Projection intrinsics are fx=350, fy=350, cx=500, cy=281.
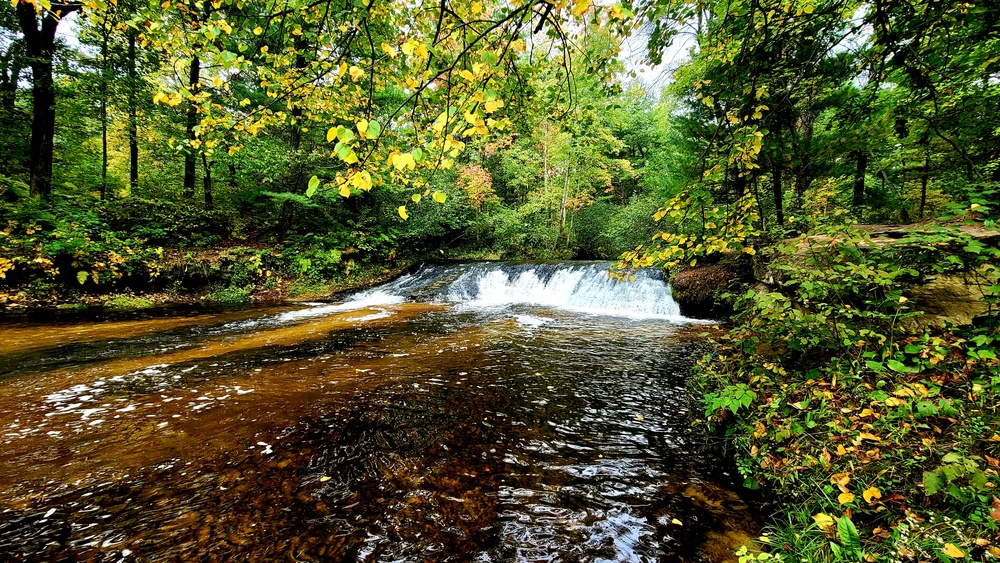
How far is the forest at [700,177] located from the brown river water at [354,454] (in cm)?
68

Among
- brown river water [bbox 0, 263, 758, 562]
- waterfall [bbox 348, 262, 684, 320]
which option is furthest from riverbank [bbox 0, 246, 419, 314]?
brown river water [bbox 0, 263, 758, 562]

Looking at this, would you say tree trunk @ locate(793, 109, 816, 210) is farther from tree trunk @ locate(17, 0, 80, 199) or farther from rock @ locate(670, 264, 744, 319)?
tree trunk @ locate(17, 0, 80, 199)

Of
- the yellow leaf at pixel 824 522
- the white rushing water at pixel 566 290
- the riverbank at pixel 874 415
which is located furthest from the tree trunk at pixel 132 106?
the yellow leaf at pixel 824 522

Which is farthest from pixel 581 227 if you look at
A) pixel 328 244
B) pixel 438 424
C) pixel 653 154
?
pixel 438 424

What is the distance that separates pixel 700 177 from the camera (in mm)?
2596

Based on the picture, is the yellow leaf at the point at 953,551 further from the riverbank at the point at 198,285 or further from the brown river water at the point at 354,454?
the riverbank at the point at 198,285

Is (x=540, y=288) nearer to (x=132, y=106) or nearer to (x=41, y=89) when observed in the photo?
(x=132, y=106)

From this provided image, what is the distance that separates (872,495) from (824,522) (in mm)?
361

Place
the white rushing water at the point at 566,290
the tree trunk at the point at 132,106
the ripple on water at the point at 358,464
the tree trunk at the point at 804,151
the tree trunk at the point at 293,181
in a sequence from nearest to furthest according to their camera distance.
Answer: the ripple on water at the point at 358,464 → the tree trunk at the point at 804,151 → the tree trunk at the point at 132,106 → the white rushing water at the point at 566,290 → the tree trunk at the point at 293,181

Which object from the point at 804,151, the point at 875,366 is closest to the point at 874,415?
the point at 875,366

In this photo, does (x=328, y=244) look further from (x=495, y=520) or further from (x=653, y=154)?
(x=653, y=154)

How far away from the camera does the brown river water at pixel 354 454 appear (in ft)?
6.74

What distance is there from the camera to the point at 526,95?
3.53 metres

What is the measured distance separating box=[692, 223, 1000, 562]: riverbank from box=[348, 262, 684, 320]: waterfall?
20.9 ft
